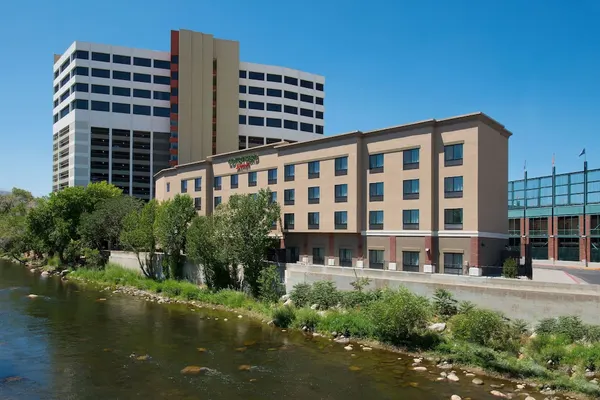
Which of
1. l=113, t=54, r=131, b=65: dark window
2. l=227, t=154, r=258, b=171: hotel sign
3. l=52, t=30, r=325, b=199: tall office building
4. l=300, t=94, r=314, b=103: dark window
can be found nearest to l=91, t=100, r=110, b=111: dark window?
l=52, t=30, r=325, b=199: tall office building

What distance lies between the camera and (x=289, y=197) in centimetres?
5222

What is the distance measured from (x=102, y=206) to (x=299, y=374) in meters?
54.3

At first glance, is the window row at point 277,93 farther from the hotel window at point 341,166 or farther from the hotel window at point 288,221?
the hotel window at point 341,166

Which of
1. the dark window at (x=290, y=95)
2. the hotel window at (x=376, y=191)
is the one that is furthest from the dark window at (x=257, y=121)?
the hotel window at (x=376, y=191)

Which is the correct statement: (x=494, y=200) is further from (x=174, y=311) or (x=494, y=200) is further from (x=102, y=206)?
(x=102, y=206)

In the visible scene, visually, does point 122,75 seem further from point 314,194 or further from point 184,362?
point 184,362

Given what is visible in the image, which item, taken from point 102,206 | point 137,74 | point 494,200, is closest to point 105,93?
point 137,74

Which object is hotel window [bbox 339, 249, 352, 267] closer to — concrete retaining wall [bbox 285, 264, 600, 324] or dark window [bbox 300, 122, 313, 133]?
concrete retaining wall [bbox 285, 264, 600, 324]

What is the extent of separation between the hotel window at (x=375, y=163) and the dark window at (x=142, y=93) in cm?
6900

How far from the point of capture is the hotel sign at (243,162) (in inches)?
2228

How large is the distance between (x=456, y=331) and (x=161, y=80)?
293ft

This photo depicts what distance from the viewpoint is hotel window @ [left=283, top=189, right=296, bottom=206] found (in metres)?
51.8

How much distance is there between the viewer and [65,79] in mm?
102938

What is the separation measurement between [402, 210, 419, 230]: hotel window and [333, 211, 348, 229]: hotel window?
6.10 metres
